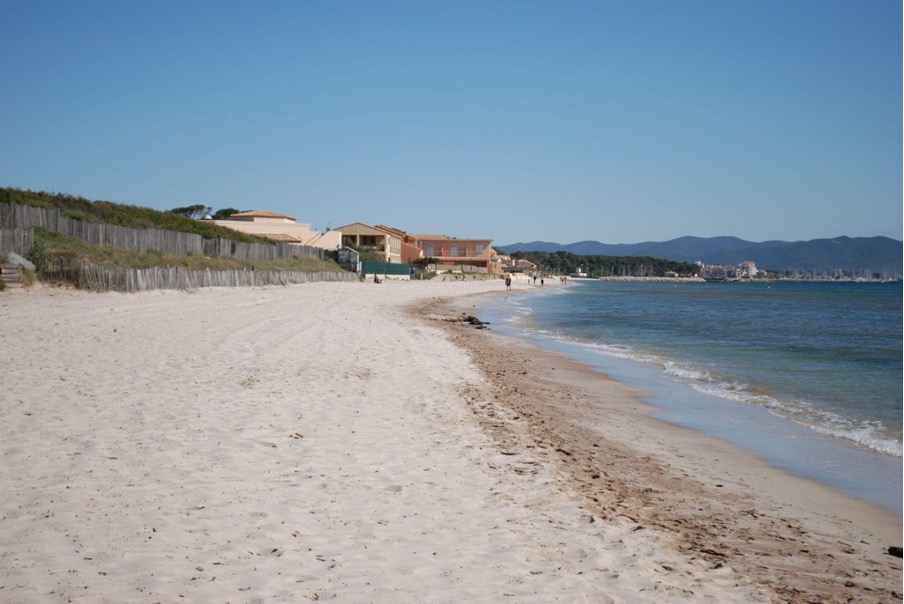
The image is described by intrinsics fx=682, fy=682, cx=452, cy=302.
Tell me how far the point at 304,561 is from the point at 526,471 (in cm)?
252

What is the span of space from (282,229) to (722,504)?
64988mm

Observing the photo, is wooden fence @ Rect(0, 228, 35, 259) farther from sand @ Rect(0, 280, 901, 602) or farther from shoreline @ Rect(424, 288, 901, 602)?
shoreline @ Rect(424, 288, 901, 602)

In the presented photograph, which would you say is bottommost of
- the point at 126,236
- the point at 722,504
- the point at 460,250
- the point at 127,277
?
the point at 722,504

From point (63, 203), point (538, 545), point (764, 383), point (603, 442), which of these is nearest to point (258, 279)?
point (63, 203)

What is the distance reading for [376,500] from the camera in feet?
16.1

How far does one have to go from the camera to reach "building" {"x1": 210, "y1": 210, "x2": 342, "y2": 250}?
65.0 m

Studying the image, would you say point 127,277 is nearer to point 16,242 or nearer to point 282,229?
point 16,242

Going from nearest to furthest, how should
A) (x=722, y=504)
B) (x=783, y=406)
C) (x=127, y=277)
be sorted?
1. (x=722, y=504)
2. (x=783, y=406)
3. (x=127, y=277)

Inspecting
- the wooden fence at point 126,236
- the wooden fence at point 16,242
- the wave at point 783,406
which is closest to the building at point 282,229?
the wooden fence at point 126,236

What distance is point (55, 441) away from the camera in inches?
229

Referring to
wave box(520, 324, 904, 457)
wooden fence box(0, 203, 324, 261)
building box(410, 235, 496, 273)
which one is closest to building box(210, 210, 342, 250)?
wooden fence box(0, 203, 324, 261)

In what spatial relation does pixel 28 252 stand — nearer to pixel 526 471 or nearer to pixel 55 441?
pixel 55 441

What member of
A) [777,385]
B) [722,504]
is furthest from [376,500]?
[777,385]

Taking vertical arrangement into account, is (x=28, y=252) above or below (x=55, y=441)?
above
